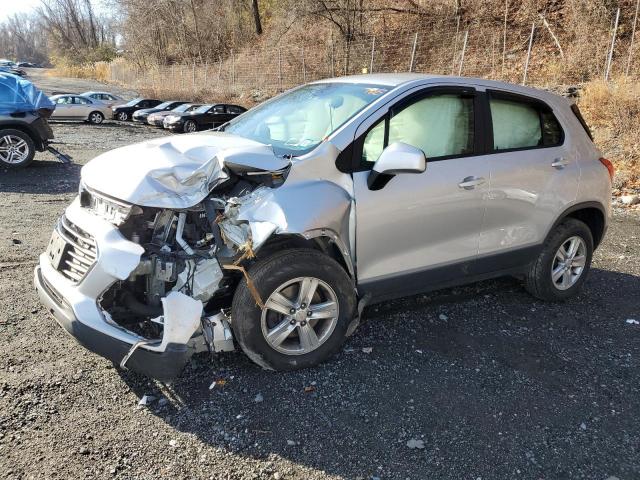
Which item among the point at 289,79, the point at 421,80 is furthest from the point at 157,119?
the point at 421,80

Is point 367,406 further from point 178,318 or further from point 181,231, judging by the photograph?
point 181,231

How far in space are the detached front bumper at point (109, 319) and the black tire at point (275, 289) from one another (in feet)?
1.19

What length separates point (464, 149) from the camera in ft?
12.7

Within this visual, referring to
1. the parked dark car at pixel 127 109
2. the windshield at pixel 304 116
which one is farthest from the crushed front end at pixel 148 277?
the parked dark car at pixel 127 109

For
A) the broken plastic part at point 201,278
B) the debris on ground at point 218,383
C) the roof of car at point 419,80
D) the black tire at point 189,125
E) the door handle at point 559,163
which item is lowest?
the black tire at point 189,125

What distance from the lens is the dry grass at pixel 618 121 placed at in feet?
33.4

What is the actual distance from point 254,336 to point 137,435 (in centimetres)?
81

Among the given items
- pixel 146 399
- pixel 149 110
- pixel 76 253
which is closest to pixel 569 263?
pixel 146 399

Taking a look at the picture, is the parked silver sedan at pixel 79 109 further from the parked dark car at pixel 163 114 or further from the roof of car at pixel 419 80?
the roof of car at pixel 419 80

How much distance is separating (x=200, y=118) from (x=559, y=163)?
18785 mm

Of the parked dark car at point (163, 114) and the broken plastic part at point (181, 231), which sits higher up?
the broken plastic part at point (181, 231)

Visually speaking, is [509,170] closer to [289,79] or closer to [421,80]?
[421,80]

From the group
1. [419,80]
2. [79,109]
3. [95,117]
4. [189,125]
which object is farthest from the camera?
[95,117]

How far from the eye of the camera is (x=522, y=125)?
426 cm
